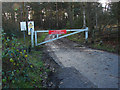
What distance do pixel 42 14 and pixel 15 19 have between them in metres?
4.28

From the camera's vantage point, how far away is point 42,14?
1542 centimetres

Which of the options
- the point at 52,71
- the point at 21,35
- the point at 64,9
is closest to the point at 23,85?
the point at 52,71

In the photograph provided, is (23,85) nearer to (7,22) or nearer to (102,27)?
(7,22)

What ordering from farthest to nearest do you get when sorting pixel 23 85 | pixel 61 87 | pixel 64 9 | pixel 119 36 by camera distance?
pixel 64 9
pixel 119 36
pixel 61 87
pixel 23 85

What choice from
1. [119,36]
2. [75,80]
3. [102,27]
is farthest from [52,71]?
[102,27]

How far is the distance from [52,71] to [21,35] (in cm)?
809

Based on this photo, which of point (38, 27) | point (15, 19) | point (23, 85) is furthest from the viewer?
point (38, 27)

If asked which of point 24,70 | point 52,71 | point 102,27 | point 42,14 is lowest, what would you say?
point 52,71

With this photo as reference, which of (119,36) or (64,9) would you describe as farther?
(64,9)

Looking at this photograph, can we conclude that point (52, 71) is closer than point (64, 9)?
Yes

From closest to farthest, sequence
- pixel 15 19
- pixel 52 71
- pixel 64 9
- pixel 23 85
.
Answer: pixel 23 85 → pixel 52 71 → pixel 15 19 → pixel 64 9

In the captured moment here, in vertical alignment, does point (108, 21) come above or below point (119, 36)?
above

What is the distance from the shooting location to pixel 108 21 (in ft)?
40.4

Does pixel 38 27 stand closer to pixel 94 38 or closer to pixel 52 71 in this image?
pixel 94 38
